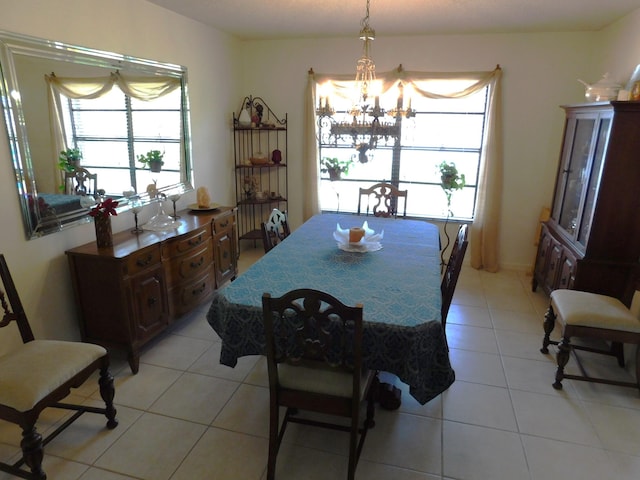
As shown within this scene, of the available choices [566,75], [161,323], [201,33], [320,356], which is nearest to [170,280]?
[161,323]

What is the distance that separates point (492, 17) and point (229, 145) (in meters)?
2.92

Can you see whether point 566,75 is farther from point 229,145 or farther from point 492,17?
point 229,145

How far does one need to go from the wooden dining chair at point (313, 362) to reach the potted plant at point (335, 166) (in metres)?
3.18

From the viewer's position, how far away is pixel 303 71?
463 cm

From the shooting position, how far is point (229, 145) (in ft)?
15.5

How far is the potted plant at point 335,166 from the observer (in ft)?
15.7

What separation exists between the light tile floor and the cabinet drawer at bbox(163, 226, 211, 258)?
0.72 m

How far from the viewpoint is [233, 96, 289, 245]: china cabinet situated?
15.6 feet

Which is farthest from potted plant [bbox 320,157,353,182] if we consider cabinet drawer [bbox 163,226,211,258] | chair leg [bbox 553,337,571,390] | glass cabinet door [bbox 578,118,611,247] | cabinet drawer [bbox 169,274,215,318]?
chair leg [bbox 553,337,571,390]

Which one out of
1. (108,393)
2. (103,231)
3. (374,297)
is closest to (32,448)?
(108,393)

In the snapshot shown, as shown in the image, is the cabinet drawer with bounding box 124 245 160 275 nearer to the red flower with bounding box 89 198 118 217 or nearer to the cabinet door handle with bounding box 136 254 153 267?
the cabinet door handle with bounding box 136 254 153 267

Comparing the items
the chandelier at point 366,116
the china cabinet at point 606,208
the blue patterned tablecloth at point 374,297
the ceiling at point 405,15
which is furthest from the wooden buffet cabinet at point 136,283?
the china cabinet at point 606,208

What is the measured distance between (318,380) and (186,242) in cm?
175

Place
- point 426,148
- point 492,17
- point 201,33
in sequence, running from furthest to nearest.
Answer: point 426,148 < point 201,33 < point 492,17
